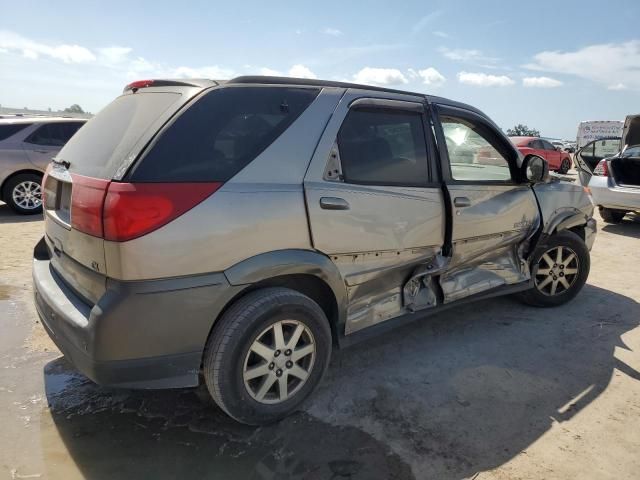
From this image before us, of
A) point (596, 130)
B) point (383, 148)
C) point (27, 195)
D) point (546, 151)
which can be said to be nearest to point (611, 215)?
point (383, 148)

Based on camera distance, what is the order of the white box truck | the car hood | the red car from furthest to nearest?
1. the white box truck
2. the red car
3. the car hood

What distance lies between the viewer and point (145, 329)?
219 centimetres

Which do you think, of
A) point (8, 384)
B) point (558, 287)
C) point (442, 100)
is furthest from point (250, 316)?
point (558, 287)

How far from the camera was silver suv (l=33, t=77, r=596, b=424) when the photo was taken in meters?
2.19

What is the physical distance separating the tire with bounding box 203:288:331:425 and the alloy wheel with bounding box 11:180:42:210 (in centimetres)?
742

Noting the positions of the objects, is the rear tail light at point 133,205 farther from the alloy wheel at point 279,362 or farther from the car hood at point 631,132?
the car hood at point 631,132

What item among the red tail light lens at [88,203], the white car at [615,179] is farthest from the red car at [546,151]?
the red tail light lens at [88,203]

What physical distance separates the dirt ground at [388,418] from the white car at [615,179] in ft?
15.0

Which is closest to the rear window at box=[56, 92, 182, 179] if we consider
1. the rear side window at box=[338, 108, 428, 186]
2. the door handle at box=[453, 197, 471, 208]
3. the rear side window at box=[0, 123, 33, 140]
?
the rear side window at box=[338, 108, 428, 186]

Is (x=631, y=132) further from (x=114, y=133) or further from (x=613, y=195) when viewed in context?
(x=114, y=133)

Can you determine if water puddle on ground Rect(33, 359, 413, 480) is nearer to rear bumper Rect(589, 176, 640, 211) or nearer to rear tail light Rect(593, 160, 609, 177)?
rear bumper Rect(589, 176, 640, 211)

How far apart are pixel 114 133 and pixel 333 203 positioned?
1218 mm

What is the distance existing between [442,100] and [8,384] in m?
3.44

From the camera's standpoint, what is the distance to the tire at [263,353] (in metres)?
2.38
